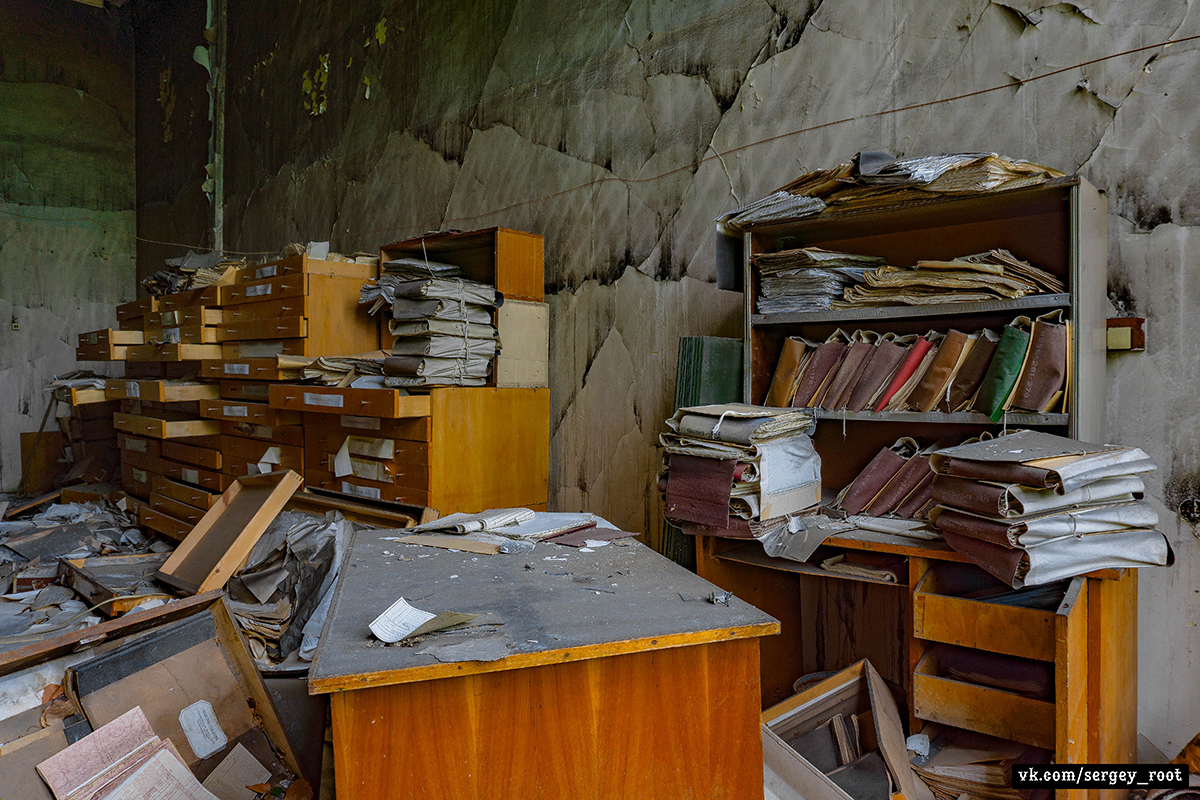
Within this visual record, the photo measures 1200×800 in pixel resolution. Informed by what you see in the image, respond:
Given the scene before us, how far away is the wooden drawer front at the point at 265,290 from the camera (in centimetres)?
338

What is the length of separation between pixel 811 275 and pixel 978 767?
136 centimetres

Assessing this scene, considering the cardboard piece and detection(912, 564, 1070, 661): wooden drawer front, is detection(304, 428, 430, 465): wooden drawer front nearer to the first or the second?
the cardboard piece

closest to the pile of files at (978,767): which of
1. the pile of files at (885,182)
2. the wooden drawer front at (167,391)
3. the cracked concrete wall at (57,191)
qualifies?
the pile of files at (885,182)

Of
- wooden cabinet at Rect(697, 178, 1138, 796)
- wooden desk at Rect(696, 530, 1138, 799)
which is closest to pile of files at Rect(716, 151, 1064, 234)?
wooden cabinet at Rect(697, 178, 1138, 796)

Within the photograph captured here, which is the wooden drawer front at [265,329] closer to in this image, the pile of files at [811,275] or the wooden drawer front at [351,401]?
the wooden drawer front at [351,401]

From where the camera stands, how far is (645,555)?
5.69 ft

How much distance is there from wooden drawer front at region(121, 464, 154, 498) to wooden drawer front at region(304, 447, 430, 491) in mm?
2063

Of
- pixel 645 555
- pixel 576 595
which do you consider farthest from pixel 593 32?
pixel 576 595

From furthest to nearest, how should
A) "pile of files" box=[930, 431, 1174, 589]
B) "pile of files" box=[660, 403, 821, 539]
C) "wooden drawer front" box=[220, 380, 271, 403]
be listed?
1. "wooden drawer front" box=[220, 380, 271, 403]
2. "pile of files" box=[660, 403, 821, 539]
3. "pile of files" box=[930, 431, 1174, 589]

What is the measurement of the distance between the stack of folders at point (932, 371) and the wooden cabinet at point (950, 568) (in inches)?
1.6

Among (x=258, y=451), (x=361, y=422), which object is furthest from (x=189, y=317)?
(x=361, y=422)

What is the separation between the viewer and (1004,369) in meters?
1.88

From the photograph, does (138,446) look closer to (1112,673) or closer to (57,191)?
(57,191)

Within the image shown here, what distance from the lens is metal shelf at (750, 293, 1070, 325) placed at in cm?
182
